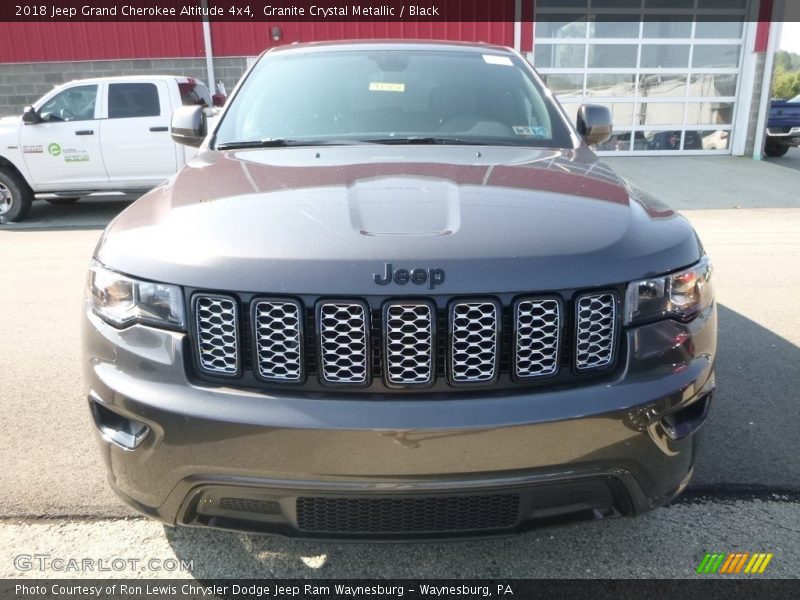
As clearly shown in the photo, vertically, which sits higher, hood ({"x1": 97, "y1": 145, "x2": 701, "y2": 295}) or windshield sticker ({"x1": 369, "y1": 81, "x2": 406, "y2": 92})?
windshield sticker ({"x1": 369, "y1": 81, "x2": 406, "y2": 92})

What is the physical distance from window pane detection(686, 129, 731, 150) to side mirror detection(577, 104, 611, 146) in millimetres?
12603

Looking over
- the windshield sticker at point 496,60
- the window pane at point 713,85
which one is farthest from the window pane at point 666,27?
the windshield sticker at point 496,60

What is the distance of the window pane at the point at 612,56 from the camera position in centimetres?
1358

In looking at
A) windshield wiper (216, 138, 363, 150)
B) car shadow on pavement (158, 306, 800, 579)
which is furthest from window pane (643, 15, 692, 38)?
windshield wiper (216, 138, 363, 150)

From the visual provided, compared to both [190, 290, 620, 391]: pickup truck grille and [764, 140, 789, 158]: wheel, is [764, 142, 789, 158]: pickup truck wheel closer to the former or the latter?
[764, 140, 789, 158]: wheel

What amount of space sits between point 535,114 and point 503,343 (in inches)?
67.4

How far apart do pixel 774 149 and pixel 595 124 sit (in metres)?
14.3

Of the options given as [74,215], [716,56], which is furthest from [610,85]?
[74,215]

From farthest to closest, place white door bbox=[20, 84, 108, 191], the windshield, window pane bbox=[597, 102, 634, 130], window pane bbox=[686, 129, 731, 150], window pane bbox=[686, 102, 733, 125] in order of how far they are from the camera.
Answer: window pane bbox=[686, 129, 731, 150]
window pane bbox=[686, 102, 733, 125]
window pane bbox=[597, 102, 634, 130]
white door bbox=[20, 84, 108, 191]
the windshield

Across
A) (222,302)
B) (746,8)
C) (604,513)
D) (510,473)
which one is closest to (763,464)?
(604,513)

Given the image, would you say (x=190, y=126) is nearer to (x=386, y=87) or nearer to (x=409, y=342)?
(x=386, y=87)

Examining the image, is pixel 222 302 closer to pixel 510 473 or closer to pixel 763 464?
pixel 510 473

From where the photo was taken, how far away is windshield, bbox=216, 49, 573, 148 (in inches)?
112

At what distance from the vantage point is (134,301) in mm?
1754
